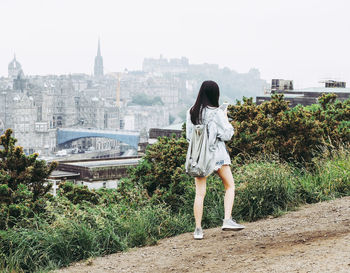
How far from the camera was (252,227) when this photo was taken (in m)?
4.86

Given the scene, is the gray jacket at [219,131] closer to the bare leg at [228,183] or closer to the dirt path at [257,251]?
the bare leg at [228,183]

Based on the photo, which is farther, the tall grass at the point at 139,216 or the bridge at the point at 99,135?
the bridge at the point at 99,135

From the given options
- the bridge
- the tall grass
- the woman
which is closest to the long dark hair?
the woman

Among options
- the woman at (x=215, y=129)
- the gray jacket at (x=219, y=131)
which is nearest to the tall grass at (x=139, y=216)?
the woman at (x=215, y=129)

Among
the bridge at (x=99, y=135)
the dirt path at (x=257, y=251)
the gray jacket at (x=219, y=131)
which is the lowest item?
the bridge at (x=99, y=135)

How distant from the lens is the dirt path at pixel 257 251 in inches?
143

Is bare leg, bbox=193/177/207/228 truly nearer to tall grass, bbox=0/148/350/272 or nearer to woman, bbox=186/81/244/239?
woman, bbox=186/81/244/239

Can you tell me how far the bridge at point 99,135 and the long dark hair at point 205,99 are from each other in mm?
84904

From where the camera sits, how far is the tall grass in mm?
4402

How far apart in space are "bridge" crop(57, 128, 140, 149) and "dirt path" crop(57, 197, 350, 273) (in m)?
84.7

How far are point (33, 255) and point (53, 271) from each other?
A: 28 cm

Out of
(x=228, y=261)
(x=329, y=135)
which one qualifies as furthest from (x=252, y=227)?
(x=329, y=135)

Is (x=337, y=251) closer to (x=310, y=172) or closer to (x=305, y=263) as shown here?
(x=305, y=263)

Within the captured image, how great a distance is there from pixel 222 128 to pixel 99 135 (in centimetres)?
8997
